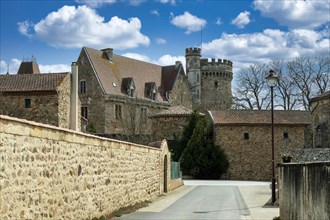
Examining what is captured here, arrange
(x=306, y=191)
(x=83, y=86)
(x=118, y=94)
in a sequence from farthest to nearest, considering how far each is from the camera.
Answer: (x=118, y=94)
(x=83, y=86)
(x=306, y=191)

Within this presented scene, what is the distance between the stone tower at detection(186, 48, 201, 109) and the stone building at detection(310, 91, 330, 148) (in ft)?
118

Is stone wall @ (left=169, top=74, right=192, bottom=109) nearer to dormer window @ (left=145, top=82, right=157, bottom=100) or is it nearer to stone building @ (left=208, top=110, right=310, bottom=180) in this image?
dormer window @ (left=145, top=82, right=157, bottom=100)

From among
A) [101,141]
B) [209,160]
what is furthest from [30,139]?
[209,160]

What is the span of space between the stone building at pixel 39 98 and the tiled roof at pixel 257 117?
54.4 ft

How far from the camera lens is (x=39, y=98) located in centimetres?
3816

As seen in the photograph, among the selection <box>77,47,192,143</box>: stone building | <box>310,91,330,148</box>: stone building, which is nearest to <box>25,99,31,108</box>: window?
<box>77,47,192,143</box>: stone building

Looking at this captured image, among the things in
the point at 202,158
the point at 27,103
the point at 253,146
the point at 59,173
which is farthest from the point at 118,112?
the point at 59,173

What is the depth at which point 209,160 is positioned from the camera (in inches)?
1861

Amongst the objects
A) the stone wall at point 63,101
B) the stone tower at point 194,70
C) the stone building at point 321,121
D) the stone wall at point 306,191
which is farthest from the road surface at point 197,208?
the stone tower at point 194,70

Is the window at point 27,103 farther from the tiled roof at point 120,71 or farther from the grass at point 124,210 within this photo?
the tiled roof at point 120,71

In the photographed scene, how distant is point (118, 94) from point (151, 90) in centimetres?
732

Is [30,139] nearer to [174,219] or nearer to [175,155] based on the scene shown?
[174,219]

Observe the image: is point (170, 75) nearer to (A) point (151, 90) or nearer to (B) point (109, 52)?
(A) point (151, 90)

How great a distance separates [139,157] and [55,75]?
1913 cm
